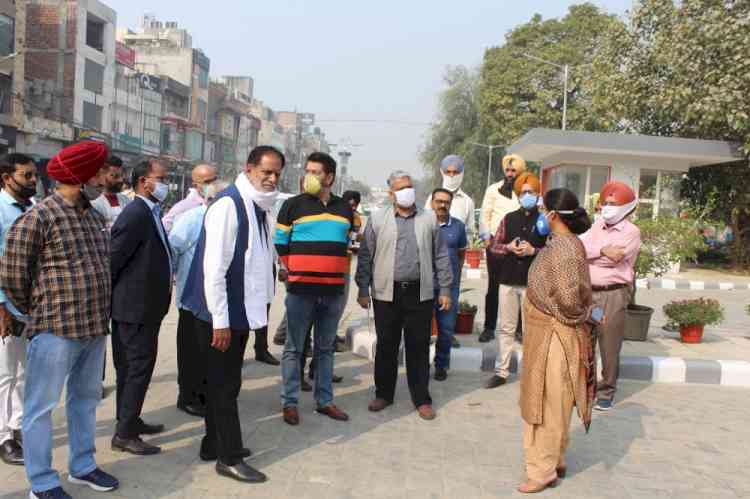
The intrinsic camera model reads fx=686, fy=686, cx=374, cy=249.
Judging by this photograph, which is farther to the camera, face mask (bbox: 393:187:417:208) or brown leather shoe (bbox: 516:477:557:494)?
face mask (bbox: 393:187:417:208)

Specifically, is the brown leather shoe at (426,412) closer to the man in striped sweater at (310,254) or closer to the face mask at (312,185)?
the man in striped sweater at (310,254)

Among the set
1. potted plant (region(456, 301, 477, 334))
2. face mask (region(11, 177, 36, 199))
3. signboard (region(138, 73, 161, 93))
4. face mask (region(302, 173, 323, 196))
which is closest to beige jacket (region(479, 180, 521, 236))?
potted plant (region(456, 301, 477, 334))

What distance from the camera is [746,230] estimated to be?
21531mm

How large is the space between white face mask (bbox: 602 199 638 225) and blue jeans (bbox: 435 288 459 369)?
1.46 metres

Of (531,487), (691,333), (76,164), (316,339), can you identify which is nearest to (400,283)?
(316,339)

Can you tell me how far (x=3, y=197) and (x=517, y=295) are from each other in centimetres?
397

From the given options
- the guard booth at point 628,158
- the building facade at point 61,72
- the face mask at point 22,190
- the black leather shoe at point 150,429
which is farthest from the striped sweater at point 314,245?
the building facade at point 61,72

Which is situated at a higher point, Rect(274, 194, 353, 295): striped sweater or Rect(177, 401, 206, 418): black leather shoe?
Rect(274, 194, 353, 295): striped sweater

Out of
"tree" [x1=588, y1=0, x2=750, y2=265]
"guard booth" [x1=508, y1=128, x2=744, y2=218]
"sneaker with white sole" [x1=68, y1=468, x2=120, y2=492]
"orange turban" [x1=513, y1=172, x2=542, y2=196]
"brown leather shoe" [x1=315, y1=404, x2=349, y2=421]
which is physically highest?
"tree" [x1=588, y1=0, x2=750, y2=265]

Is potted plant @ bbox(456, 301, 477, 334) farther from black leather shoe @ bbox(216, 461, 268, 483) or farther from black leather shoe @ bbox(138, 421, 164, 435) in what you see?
black leather shoe @ bbox(216, 461, 268, 483)

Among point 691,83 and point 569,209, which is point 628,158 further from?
point 569,209

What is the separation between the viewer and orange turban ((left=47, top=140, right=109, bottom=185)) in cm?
324

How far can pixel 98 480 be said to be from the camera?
11.5 feet

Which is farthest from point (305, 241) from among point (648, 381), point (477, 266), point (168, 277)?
point (477, 266)
